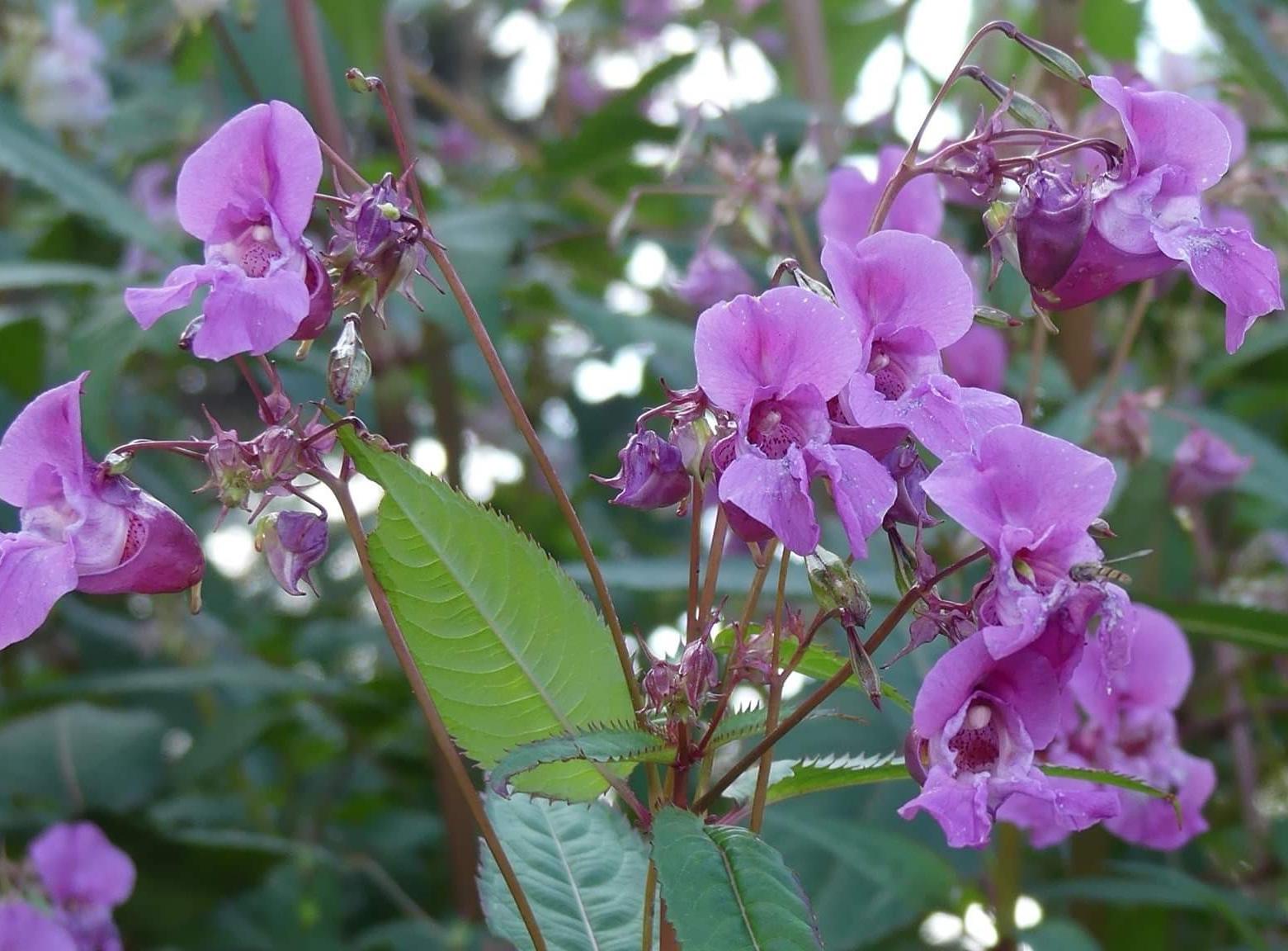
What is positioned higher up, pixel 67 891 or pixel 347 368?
pixel 347 368

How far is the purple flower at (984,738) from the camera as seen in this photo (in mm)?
611

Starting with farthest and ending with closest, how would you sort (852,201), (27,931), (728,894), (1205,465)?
1. (1205,465)
2. (27,931)
3. (852,201)
4. (728,894)

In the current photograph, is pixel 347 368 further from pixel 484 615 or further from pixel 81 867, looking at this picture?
pixel 81 867

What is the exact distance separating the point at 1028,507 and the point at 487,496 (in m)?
1.68

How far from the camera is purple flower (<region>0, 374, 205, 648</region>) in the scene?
67cm

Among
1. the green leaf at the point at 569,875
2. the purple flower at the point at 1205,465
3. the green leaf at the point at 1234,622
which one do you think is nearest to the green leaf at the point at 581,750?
the green leaf at the point at 569,875

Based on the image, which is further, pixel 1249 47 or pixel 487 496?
pixel 487 496

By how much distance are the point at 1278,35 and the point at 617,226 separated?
1.24 metres

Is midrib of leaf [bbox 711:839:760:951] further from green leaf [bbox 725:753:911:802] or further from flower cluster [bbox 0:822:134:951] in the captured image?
flower cluster [bbox 0:822:134:951]

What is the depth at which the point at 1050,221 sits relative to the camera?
2.17 ft

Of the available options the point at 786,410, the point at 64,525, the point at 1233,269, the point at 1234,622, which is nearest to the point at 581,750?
the point at 786,410

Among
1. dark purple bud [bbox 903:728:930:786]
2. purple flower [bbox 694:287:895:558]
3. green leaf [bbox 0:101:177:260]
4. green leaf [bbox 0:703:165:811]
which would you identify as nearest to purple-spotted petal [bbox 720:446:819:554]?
purple flower [bbox 694:287:895:558]

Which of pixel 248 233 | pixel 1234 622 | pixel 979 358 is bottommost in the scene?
pixel 1234 622

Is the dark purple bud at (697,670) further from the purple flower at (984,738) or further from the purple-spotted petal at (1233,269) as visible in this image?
the purple-spotted petal at (1233,269)
